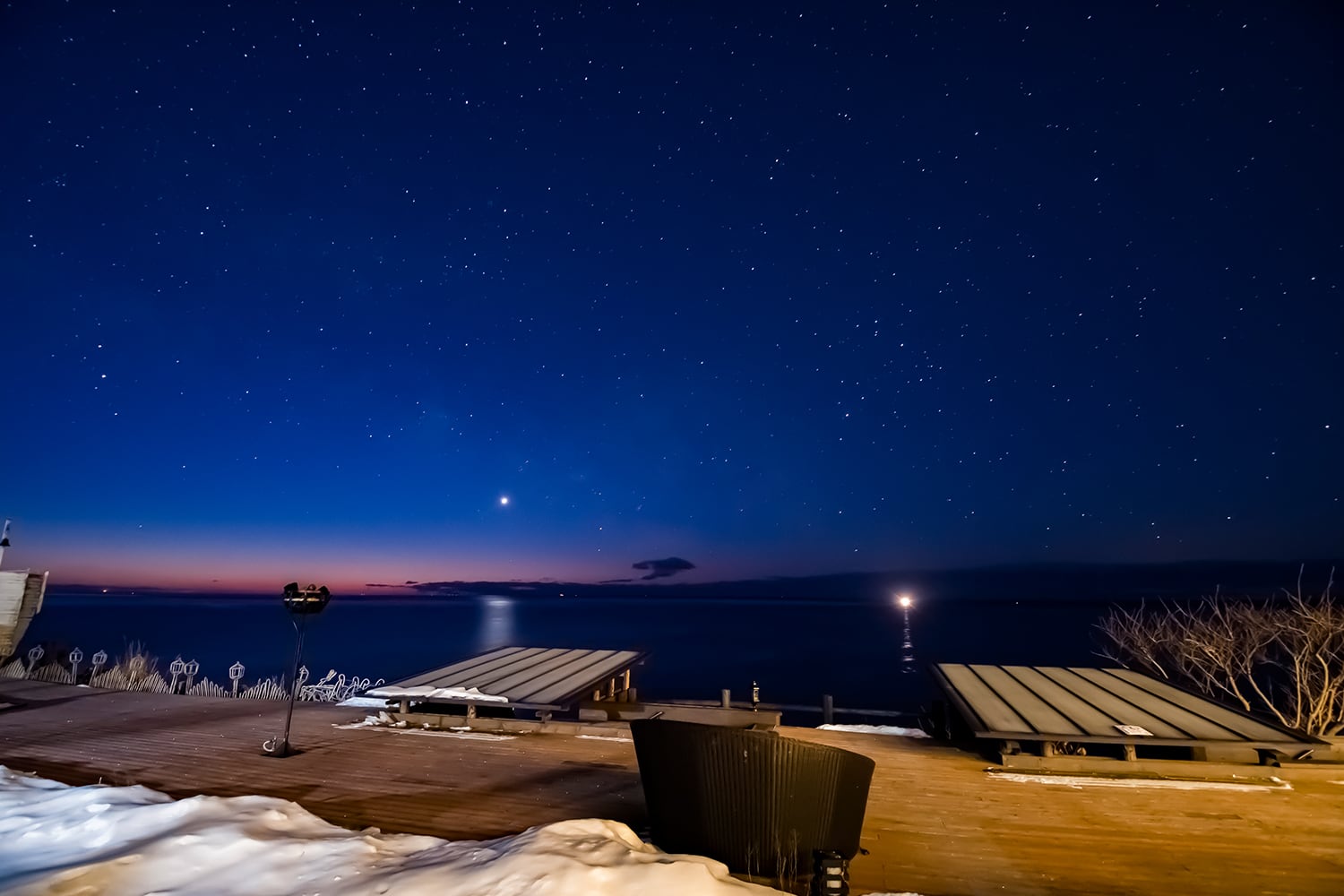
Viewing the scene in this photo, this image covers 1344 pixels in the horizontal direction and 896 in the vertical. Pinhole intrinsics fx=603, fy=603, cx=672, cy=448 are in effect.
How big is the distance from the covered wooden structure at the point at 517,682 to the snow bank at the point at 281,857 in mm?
3330

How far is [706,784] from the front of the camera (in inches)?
150

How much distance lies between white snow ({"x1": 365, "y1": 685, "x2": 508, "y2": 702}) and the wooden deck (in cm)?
49

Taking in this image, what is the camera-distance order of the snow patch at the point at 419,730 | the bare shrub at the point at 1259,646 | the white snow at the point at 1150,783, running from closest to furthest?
the white snow at the point at 1150,783 → the snow patch at the point at 419,730 → the bare shrub at the point at 1259,646

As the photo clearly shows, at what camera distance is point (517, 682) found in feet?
28.1

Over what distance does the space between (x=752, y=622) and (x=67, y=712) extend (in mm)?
95181

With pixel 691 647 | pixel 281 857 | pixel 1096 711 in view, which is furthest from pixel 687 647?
pixel 281 857

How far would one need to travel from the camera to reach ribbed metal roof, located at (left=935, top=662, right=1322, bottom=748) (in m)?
6.12

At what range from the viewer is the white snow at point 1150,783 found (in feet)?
18.8

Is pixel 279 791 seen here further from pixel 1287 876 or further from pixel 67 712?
Result: pixel 1287 876

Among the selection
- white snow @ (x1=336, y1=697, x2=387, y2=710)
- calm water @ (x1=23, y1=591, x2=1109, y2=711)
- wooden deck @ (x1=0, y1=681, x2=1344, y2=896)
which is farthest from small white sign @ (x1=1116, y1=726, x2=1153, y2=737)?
calm water @ (x1=23, y1=591, x2=1109, y2=711)

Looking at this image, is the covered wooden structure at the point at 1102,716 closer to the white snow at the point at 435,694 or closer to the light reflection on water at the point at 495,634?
the white snow at the point at 435,694

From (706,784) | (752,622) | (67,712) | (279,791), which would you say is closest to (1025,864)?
(706,784)

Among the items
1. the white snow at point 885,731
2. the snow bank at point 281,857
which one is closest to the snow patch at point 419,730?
the snow bank at point 281,857

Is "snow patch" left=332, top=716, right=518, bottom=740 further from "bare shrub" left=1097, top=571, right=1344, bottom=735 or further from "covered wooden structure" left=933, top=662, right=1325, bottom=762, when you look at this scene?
"bare shrub" left=1097, top=571, right=1344, bottom=735
